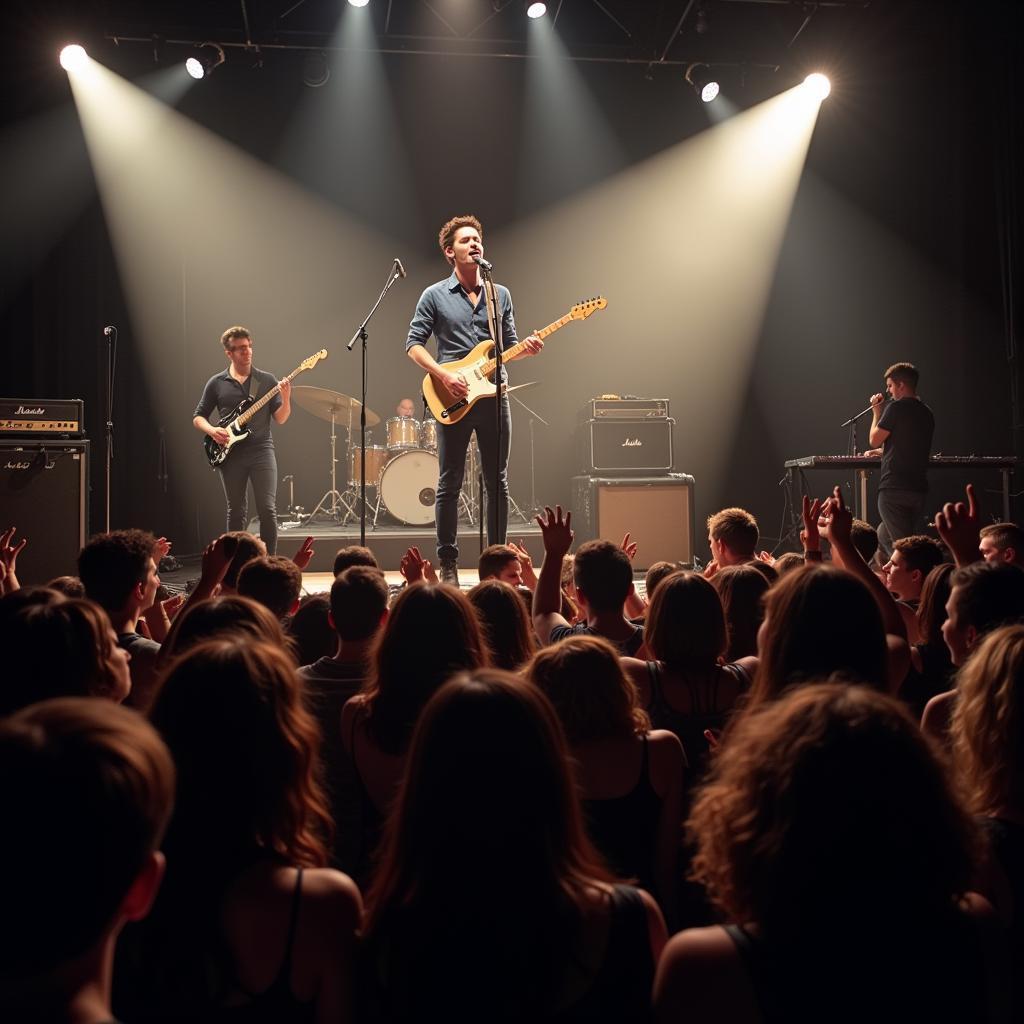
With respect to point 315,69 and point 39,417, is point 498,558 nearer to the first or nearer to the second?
point 39,417

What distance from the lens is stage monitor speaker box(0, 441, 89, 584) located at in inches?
247

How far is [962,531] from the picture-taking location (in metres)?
2.76

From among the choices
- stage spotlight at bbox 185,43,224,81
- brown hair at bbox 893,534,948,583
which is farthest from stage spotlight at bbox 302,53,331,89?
brown hair at bbox 893,534,948,583

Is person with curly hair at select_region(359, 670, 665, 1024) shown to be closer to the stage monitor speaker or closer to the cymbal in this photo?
the stage monitor speaker

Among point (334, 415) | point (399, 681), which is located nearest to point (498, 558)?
point (399, 681)

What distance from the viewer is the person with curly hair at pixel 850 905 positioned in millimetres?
985

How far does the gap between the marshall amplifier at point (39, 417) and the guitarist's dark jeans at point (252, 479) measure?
1.04 meters

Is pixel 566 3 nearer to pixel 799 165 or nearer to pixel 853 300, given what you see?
pixel 799 165

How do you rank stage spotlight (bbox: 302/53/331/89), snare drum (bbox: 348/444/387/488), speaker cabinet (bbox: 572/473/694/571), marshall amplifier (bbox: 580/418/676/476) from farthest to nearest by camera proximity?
snare drum (bbox: 348/444/387/488) < stage spotlight (bbox: 302/53/331/89) < marshall amplifier (bbox: 580/418/676/476) < speaker cabinet (bbox: 572/473/694/571)

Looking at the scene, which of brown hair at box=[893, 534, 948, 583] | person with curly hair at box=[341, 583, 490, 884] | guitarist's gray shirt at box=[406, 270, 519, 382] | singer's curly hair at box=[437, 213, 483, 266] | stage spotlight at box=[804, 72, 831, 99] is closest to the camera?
person with curly hair at box=[341, 583, 490, 884]

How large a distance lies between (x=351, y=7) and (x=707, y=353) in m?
4.91

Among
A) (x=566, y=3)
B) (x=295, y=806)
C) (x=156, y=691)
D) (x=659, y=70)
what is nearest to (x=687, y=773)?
(x=295, y=806)

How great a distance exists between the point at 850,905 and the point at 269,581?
229cm

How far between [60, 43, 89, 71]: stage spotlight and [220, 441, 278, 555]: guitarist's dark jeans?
3.76m
